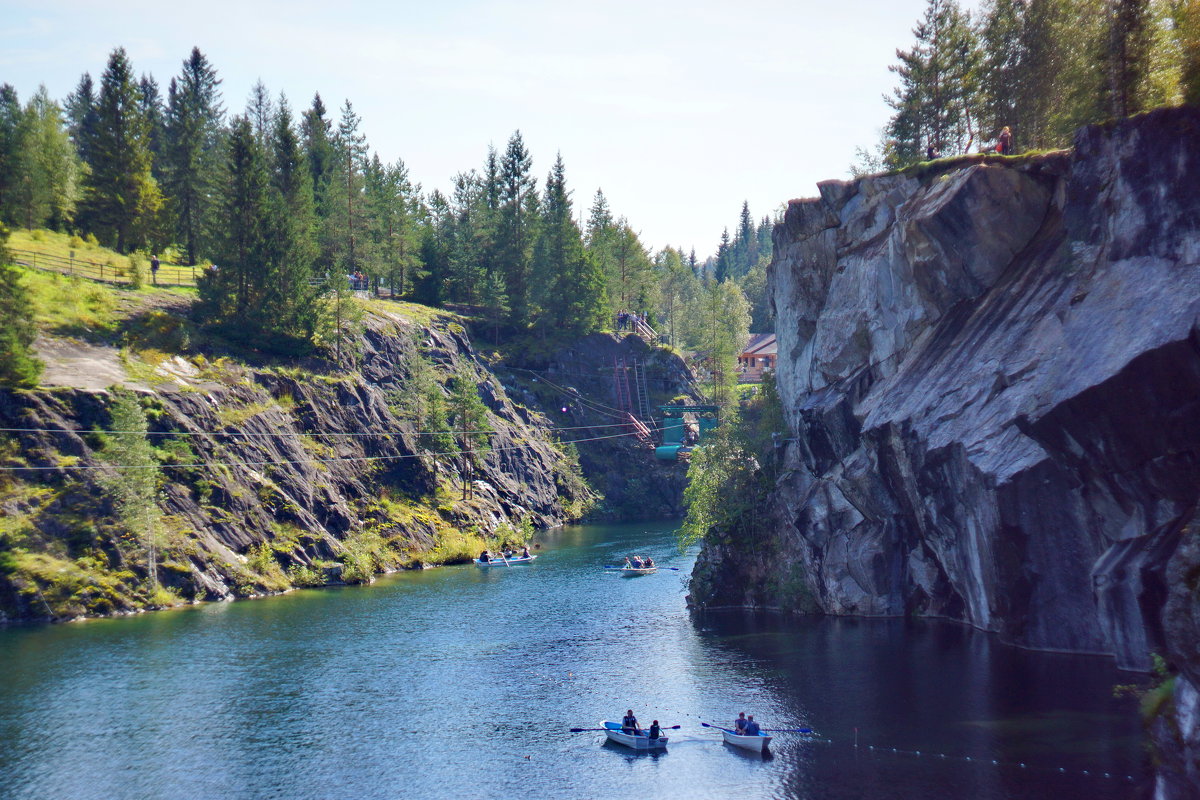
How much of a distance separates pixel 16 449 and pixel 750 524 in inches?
2253

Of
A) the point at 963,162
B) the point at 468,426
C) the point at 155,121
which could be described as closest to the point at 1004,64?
the point at 963,162

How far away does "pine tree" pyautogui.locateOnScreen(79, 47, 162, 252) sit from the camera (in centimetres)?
11138

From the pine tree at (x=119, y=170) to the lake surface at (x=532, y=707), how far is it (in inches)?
2577

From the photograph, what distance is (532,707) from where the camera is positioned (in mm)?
48250

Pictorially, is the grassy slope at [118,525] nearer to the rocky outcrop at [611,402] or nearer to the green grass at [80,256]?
the green grass at [80,256]

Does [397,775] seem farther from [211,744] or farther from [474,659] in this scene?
[474,659]

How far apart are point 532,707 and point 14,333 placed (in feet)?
178

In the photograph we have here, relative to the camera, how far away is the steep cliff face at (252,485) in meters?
68.6

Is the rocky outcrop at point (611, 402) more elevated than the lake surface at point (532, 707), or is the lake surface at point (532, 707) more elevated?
the rocky outcrop at point (611, 402)

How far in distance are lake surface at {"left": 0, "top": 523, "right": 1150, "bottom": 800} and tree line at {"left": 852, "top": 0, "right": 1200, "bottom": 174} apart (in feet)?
103

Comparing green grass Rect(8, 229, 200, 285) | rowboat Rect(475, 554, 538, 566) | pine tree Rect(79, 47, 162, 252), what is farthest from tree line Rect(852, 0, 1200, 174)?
pine tree Rect(79, 47, 162, 252)

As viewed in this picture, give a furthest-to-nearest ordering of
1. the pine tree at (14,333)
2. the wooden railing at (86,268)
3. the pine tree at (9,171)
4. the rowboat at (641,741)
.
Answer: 1. the pine tree at (9,171)
2. the wooden railing at (86,268)
3. the pine tree at (14,333)
4. the rowboat at (641,741)

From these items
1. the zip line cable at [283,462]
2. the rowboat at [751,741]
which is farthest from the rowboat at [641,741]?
the zip line cable at [283,462]

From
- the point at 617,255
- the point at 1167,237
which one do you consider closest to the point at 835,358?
the point at 1167,237
